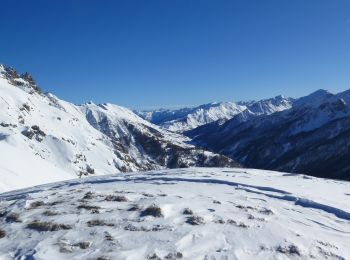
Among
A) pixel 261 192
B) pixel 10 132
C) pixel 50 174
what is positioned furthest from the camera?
pixel 10 132

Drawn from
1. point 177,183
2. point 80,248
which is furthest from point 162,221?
point 177,183

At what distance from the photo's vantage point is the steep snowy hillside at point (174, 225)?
13.5 meters

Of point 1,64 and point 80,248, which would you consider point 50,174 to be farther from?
point 1,64

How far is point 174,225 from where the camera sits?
51.0ft

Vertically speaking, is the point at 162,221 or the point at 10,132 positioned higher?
the point at 10,132

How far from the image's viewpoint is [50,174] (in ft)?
217

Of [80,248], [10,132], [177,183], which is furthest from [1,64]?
[80,248]

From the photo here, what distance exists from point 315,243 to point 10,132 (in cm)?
7626

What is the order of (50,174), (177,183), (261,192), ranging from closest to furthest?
1. (261,192)
2. (177,183)
3. (50,174)

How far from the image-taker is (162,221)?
15.9m

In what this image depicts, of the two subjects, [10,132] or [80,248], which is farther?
[10,132]

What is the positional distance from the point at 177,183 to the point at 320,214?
909 cm

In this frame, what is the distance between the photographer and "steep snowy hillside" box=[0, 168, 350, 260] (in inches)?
530

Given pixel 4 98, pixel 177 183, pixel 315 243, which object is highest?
pixel 4 98
